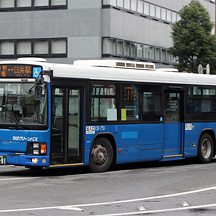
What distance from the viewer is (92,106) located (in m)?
15.7

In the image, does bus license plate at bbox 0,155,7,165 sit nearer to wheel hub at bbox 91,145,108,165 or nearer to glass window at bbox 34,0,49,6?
wheel hub at bbox 91,145,108,165

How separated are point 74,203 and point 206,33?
3036cm

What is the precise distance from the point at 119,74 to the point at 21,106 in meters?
3.07

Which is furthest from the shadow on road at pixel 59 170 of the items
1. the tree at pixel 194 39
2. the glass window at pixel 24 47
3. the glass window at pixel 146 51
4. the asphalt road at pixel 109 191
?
the glass window at pixel 146 51

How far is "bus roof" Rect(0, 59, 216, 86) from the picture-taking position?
14969 mm

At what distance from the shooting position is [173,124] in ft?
60.4

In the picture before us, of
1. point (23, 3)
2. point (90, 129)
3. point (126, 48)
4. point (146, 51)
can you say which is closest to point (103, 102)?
point (90, 129)

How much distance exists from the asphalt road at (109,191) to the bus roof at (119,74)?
7.87 feet

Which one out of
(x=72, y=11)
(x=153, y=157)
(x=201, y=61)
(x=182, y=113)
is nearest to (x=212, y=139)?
(x=182, y=113)

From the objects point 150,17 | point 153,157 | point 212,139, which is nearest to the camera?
point 153,157

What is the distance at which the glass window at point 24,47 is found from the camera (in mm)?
42156

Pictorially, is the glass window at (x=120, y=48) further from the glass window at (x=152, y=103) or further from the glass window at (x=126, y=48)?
the glass window at (x=152, y=103)

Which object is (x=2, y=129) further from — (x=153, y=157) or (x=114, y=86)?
(x=153, y=157)

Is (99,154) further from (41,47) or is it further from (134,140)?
(41,47)
